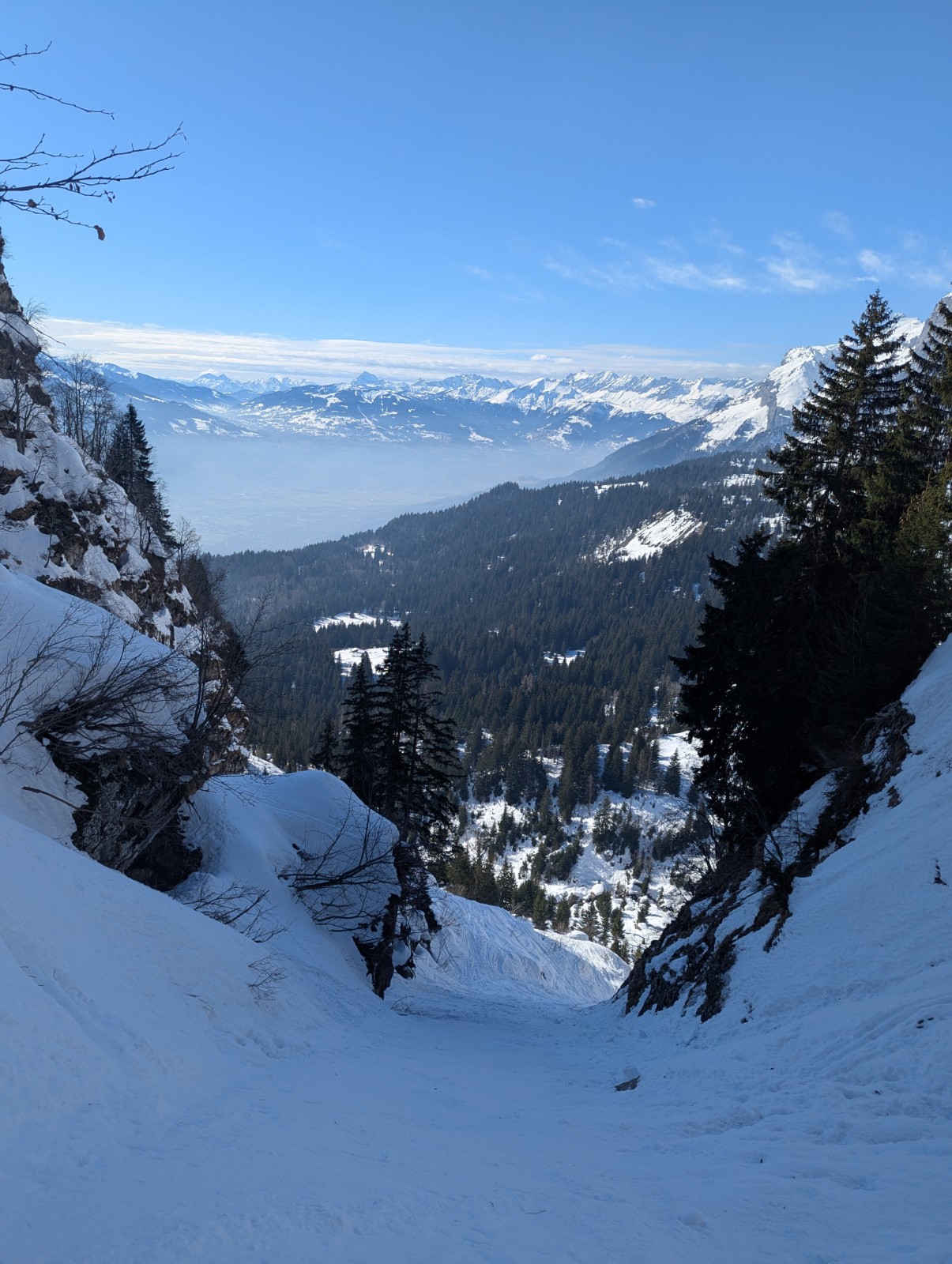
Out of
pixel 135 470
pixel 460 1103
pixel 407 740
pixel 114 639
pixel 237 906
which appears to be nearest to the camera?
pixel 460 1103

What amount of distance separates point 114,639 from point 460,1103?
931cm

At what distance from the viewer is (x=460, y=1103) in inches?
320

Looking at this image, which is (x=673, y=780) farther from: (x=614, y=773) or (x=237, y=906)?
(x=237, y=906)

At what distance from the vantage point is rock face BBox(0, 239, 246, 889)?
10867 millimetres

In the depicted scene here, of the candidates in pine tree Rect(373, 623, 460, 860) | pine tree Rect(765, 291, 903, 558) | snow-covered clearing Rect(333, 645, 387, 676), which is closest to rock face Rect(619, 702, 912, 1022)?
pine tree Rect(765, 291, 903, 558)

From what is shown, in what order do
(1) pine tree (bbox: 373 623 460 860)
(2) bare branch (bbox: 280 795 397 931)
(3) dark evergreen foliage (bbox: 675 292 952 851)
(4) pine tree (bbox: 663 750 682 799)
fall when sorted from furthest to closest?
(4) pine tree (bbox: 663 750 682 799), (1) pine tree (bbox: 373 623 460 860), (3) dark evergreen foliage (bbox: 675 292 952 851), (2) bare branch (bbox: 280 795 397 931)

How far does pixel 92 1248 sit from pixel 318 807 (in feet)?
50.5

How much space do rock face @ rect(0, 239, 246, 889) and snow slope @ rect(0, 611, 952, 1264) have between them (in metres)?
2.83

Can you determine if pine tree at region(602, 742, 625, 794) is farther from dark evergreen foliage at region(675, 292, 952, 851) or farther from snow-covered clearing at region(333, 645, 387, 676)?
dark evergreen foliage at region(675, 292, 952, 851)

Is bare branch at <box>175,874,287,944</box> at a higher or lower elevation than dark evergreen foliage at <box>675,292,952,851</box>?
lower

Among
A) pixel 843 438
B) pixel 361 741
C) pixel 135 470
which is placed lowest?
pixel 361 741

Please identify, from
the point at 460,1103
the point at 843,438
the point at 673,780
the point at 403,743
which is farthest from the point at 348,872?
the point at 673,780

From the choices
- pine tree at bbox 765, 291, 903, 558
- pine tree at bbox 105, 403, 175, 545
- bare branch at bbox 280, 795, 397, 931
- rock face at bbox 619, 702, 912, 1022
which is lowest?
bare branch at bbox 280, 795, 397, 931

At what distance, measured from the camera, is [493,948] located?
30047 mm
